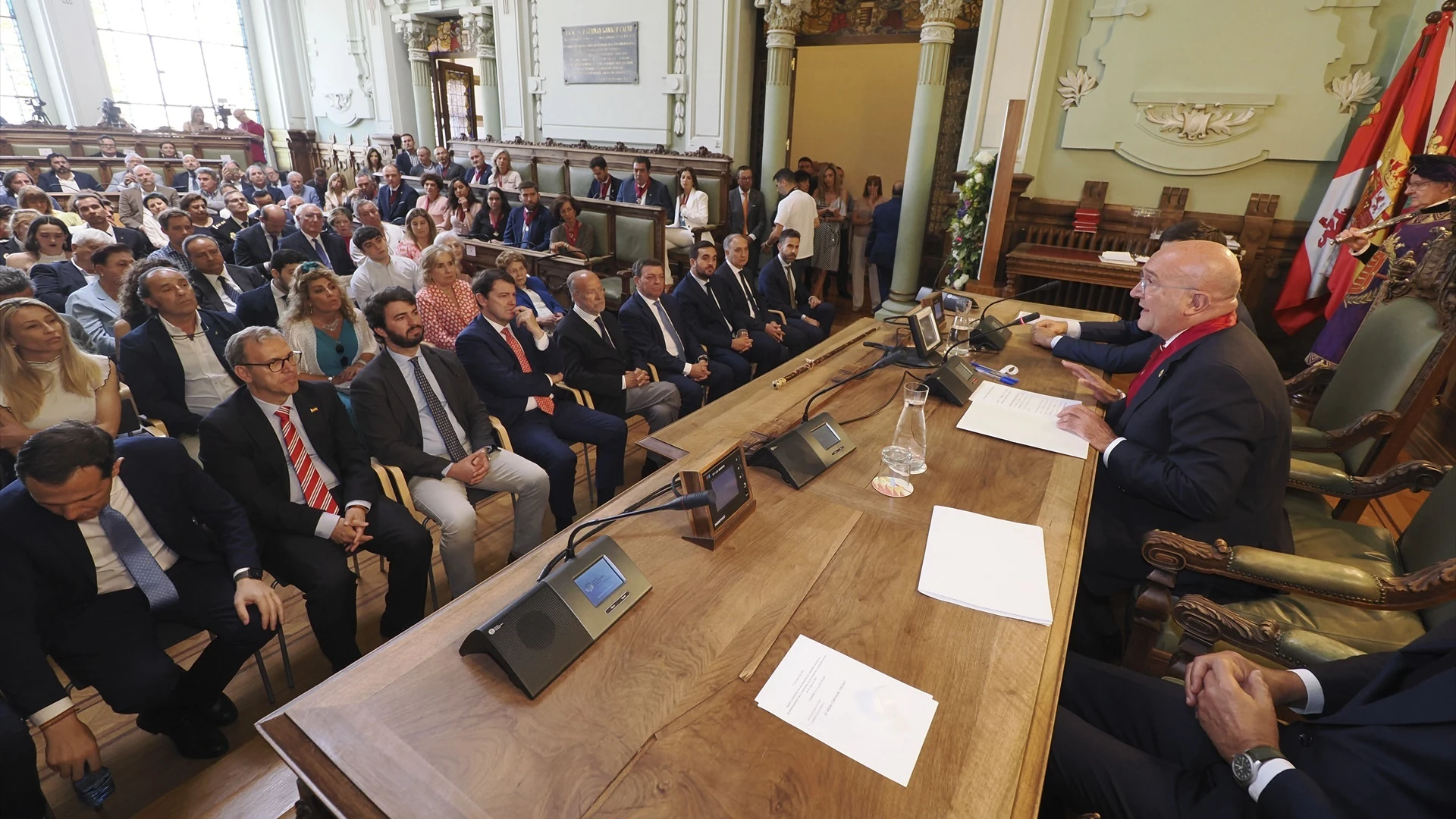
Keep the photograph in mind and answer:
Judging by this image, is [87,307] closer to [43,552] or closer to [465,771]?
[43,552]

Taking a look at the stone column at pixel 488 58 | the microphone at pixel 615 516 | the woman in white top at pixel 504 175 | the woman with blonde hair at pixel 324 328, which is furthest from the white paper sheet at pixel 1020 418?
the stone column at pixel 488 58

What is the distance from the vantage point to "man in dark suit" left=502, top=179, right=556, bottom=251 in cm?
520

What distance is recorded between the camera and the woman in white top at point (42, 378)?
196 centimetres

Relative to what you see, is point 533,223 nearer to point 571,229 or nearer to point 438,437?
point 571,229

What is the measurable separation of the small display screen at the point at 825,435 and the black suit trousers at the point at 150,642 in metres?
1.49

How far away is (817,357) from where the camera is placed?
2.41 meters

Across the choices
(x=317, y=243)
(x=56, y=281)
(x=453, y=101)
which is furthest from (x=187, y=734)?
(x=453, y=101)

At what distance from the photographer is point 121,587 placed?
1.57 meters

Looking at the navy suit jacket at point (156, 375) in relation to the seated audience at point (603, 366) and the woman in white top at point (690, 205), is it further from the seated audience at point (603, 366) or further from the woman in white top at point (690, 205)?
the woman in white top at point (690, 205)

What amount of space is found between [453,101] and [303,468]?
9.91 metres

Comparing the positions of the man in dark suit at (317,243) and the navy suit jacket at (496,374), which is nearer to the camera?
the navy suit jacket at (496,374)

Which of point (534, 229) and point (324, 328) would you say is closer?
point (324, 328)

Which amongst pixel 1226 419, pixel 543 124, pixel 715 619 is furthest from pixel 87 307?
pixel 543 124

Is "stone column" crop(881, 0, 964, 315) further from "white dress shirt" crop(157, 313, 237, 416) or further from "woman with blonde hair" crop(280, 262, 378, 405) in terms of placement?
"white dress shirt" crop(157, 313, 237, 416)
